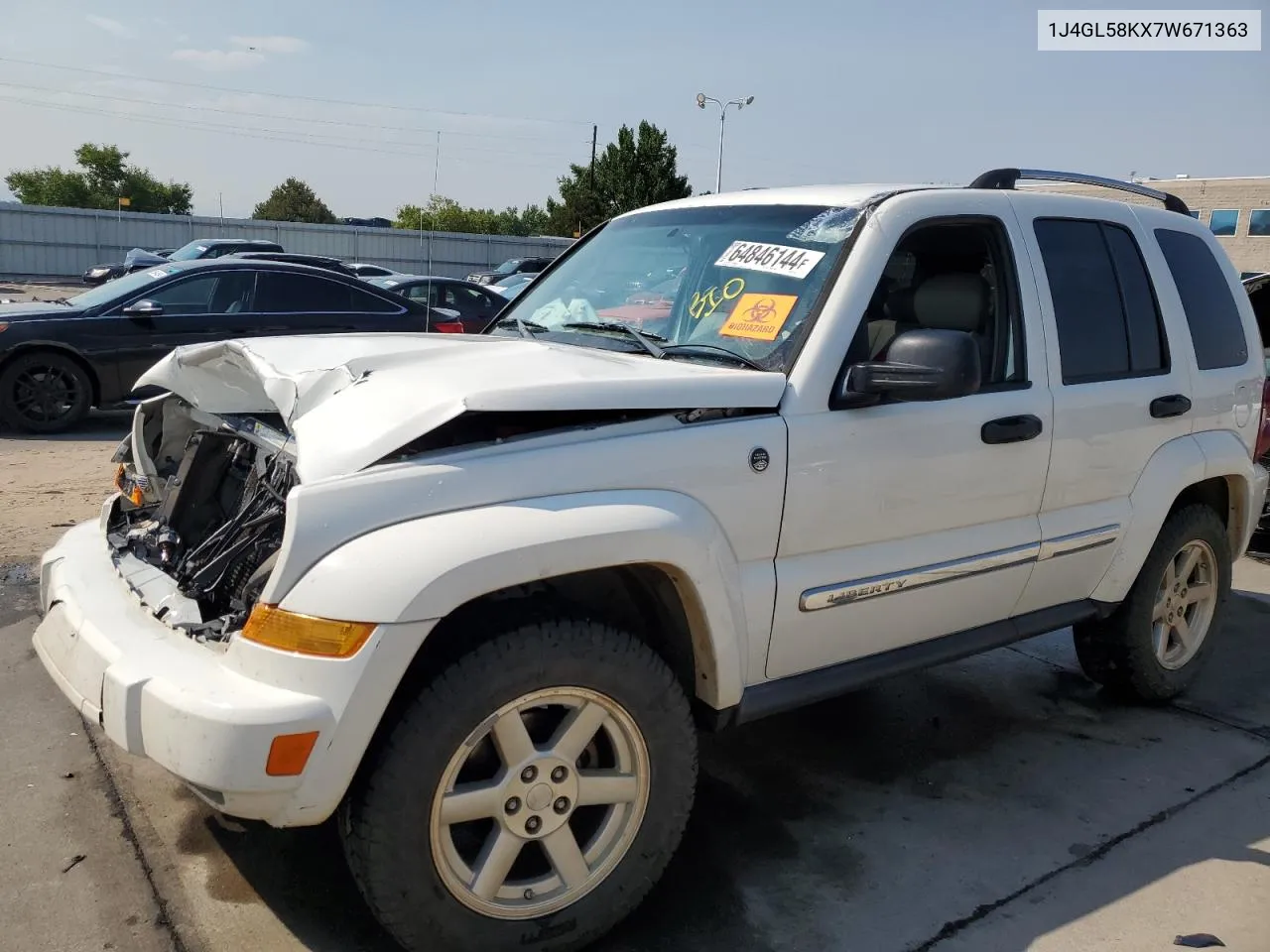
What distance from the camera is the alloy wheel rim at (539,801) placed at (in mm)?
2473

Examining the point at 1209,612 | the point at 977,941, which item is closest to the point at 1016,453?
the point at 977,941

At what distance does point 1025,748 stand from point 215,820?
113 inches

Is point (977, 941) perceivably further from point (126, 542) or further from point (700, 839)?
point (126, 542)

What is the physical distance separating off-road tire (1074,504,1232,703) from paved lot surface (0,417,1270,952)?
0.47 ft

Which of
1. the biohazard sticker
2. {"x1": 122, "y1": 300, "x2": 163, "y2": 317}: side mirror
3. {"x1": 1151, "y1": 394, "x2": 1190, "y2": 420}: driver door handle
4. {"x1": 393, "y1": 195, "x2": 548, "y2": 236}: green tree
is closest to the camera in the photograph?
the biohazard sticker

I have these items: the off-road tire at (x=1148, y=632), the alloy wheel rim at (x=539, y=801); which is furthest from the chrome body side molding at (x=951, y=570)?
the alloy wheel rim at (x=539, y=801)

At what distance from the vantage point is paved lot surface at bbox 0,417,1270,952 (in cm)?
284

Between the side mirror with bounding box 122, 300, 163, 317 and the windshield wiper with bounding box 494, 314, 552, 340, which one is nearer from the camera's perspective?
the windshield wiper with bounding box 494, 314, 552, 340

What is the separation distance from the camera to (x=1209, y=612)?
15.1ft

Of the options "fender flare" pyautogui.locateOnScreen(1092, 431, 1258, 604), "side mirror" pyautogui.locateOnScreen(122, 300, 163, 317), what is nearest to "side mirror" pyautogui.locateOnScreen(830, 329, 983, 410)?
"fender flare" pyautogui.locateOnScreen(1092, 431, 1258, 604)

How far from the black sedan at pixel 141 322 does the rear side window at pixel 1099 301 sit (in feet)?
21.6

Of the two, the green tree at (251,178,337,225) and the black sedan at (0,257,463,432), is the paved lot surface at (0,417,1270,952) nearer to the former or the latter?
the black sedan at (0,257,463,432)

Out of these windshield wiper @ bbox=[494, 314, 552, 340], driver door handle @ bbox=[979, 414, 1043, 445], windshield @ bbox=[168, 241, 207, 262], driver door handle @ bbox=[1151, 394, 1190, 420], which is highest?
windshield @ bbox=[168, 241, 207, 262]

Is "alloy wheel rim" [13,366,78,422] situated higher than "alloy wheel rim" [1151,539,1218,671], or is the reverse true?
"alloy wheel rim" [13,366,78,422]
